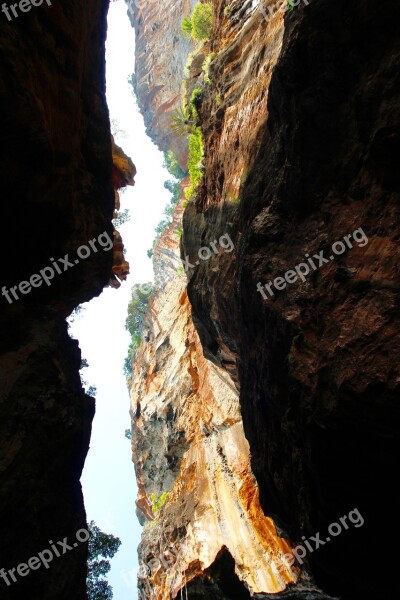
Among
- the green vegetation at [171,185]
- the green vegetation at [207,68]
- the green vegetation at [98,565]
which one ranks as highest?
the green vegetation at [171,185]

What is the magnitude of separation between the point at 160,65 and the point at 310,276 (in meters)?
35.3

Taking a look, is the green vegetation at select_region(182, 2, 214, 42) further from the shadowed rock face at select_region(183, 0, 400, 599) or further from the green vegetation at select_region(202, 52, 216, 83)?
the shadowed rock face at select_region(183, 0, 400, 599)

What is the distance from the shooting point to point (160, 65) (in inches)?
1334

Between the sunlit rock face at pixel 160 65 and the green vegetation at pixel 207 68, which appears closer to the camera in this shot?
the green vegetation at pixel 207 68

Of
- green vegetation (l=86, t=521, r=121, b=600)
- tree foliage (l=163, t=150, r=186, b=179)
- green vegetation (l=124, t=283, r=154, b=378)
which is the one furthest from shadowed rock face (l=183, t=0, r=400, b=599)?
tree foliage (l=163, t=150, r=186, b=179)

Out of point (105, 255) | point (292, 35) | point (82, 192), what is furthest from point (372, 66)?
point (105, 255)

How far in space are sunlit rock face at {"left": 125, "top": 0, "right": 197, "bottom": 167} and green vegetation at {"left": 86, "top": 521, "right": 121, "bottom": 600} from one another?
28.5 m

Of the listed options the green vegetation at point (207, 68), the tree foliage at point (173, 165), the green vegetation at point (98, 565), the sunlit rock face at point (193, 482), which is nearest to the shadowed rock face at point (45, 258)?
the green vegetation at point (207, 68)

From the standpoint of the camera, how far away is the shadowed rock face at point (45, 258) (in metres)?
4.78

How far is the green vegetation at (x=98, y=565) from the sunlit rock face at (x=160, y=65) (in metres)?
28.5

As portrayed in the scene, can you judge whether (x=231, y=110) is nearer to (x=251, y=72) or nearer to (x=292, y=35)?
(x=251, y=72)

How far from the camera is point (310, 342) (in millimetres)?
5195

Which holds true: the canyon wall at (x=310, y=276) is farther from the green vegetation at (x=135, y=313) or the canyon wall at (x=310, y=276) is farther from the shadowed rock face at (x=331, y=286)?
the green vegetation at (x=135, y=313)

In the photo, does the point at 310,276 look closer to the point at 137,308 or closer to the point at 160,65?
the point at 137,308
